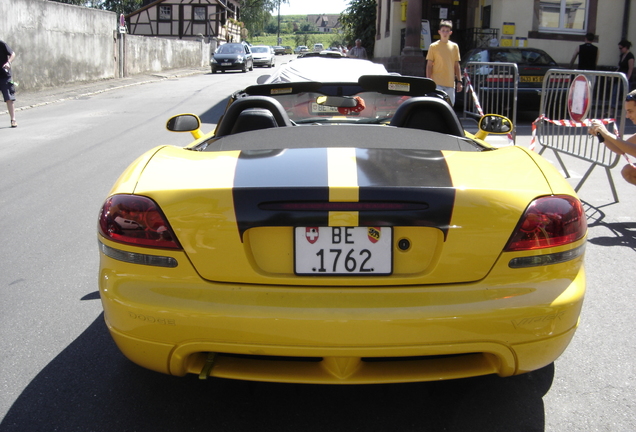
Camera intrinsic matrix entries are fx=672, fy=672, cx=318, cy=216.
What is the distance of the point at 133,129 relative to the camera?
459 inches

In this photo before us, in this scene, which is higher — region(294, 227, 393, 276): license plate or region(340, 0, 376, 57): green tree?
region(340, 0, 376, 57): green tree

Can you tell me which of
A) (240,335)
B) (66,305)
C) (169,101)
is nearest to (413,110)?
(240,335)

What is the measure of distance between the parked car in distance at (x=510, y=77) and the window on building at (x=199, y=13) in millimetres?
52962

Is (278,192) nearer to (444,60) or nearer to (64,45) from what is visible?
(444,60)

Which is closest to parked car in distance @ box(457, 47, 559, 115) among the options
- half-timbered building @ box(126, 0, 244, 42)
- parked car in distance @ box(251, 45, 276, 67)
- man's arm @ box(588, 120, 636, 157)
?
man's arm @ box(588, 120, 636, 157)

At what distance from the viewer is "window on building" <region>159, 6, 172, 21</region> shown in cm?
6406

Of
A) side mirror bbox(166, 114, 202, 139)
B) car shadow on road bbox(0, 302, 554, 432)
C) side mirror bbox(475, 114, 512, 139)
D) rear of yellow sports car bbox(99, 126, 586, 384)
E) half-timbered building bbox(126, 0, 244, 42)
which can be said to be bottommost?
car shadow on road bbox(0, 302, 554, 432)

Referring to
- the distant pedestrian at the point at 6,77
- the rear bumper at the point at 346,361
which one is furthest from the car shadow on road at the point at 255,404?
the distant pedestrian at the point at 6,77

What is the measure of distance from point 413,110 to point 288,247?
53.1 inches

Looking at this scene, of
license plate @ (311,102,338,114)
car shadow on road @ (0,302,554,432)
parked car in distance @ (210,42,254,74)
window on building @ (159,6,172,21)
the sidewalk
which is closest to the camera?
car shadow on road @ (0,302,554,432)

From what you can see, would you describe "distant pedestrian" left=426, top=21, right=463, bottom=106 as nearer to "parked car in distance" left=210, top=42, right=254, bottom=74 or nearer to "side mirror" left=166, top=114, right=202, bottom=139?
"side mirror" left=166, top=114, right=202, bottom=139

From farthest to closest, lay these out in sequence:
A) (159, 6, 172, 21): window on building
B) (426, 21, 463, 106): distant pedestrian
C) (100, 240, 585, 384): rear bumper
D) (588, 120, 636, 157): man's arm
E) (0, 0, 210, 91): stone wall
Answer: (159, 6, 172, 21): window on building → (0, 0, 210, 91): stone wall → (426, 21, 463, 106): distant pedestrian → (588, 120, 636, 157): man's arm → (100, 240, 585, 384): rear bumper

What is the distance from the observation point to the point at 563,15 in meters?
21.1

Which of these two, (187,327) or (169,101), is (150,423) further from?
(169,101)
